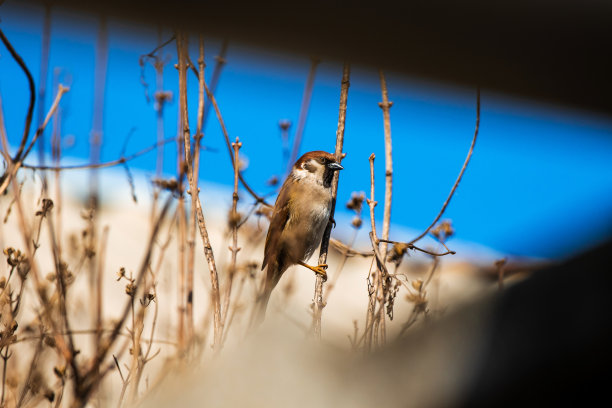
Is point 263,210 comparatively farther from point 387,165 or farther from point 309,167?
point 309,167

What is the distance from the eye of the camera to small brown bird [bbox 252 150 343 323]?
16.1 ft

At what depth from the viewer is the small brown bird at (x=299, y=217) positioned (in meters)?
4.91

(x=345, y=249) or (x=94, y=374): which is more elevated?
(x=345, y=249)

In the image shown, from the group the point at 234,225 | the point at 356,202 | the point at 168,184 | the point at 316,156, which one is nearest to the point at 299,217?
the point at 316,156

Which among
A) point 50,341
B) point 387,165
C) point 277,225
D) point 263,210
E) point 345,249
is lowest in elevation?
point 50,341

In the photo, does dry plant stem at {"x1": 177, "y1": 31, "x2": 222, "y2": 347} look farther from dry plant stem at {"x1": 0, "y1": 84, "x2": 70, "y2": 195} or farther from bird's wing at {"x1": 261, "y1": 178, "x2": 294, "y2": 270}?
bird's wing at {"x1": 261, "y1": 178, "x2": 294, "y2": 270}

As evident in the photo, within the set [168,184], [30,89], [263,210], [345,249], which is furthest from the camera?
[263,210]

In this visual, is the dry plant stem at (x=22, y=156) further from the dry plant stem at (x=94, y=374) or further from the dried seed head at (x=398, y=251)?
the dried seed head at (x=398, y=251)

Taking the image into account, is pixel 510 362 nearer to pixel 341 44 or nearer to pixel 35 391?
pixel 341 44

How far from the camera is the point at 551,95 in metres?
0.69

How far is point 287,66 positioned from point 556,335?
0.44 metres

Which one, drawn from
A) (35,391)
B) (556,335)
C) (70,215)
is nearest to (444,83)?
(556,335)

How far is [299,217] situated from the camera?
5.03m

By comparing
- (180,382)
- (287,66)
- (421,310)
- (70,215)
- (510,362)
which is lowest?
(70,215)
